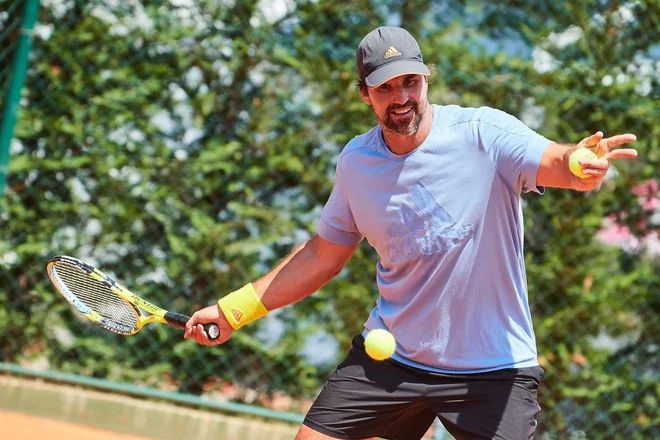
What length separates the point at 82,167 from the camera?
17.9 feet

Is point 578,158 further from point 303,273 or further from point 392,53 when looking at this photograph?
point 303,273

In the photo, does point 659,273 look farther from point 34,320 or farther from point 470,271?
point 34,320

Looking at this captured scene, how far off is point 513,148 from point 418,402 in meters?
0.93

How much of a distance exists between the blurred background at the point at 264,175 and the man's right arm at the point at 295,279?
1.88 meters

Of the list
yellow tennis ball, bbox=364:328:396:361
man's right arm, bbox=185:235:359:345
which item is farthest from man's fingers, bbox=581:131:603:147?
man's right arm, bbox=185:235:359:345

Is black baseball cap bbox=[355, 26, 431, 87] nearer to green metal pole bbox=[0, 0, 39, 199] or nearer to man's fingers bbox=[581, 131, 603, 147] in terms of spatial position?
man's fingers bbox=[581, 131, 603, 147]

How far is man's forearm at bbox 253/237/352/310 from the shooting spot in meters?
3.42

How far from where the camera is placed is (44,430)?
520 cm

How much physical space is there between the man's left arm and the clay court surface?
3.43 m

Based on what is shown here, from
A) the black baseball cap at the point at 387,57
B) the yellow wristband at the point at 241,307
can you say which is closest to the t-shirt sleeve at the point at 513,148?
the black baseball cap at the point at 387,57

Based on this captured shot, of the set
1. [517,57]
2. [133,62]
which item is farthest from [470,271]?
[133,62]

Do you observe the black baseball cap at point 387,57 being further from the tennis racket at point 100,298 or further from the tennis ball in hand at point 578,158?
the tennis racket at point 100,298

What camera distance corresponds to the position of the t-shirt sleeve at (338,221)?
3.33m

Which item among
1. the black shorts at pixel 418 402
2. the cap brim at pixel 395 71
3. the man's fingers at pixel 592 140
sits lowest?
the black shorts at pixel 418 402
